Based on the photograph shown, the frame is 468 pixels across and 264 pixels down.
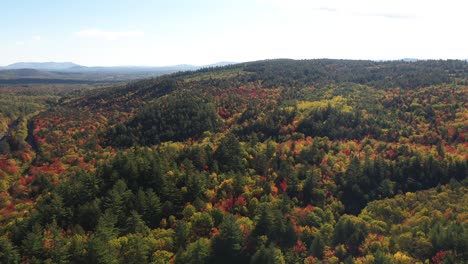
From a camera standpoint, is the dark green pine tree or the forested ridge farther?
the dark green pine tree

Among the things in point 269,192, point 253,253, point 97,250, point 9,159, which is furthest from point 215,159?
point 9,159

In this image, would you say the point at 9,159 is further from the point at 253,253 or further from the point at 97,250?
the point at 253,253

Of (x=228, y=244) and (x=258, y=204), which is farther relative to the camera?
(x=258, y=204)

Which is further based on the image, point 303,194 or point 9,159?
point 9,159

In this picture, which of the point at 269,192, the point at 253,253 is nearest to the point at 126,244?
the point at 253,253

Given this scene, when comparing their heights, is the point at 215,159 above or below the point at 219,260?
above

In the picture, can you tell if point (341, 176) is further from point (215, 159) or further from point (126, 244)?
point (126, 244)

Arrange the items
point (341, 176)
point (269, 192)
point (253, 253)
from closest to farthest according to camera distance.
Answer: point (253, 253)
point (269, 192)
point (341, 176)

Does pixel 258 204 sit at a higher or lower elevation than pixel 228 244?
higher

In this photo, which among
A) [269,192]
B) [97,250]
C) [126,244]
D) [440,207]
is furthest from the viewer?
[269,192]

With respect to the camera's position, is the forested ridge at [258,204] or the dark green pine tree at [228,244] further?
the dark green pine tree at [228,244]
